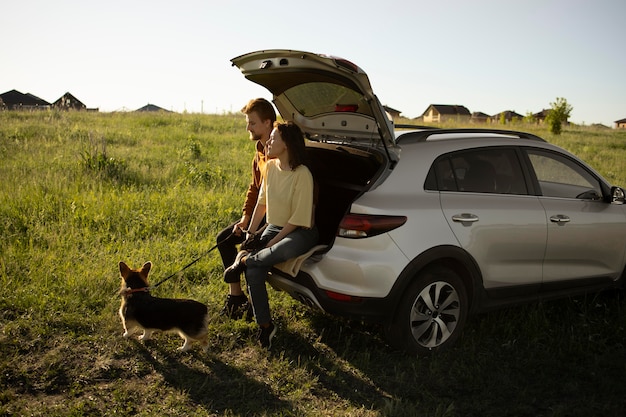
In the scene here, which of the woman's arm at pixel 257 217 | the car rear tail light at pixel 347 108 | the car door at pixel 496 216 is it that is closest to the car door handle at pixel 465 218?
the car door at pixel 496 216

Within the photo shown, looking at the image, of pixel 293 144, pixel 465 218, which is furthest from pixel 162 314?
pixel 465 218

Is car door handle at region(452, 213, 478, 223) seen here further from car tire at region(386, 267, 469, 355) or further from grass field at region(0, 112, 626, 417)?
grass field at region(0, 112, 626, 417)

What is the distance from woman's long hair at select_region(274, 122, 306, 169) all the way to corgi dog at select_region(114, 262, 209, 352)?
1.34m

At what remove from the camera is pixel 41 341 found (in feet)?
14.1

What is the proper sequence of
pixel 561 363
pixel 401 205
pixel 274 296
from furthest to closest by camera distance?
pixel 274 296 → pixel 561 363 → pixel 401 205

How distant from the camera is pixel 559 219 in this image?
4.72m

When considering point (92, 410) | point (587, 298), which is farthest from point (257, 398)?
point (587, 298)

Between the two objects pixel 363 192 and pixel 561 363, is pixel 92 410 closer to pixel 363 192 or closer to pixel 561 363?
pixel 363 192

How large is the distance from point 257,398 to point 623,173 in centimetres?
1568

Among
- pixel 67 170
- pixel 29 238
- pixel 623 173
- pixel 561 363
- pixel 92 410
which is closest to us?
pixel 92 410

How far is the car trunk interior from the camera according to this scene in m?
4.85

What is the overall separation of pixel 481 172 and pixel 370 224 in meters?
1.28

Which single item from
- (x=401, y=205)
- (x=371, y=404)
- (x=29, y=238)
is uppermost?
(x=401, y=205)

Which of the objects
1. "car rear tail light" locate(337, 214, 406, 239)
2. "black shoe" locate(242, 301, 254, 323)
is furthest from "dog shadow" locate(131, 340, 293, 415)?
"car rear tail light" locate(337, 214, 406, 239)
